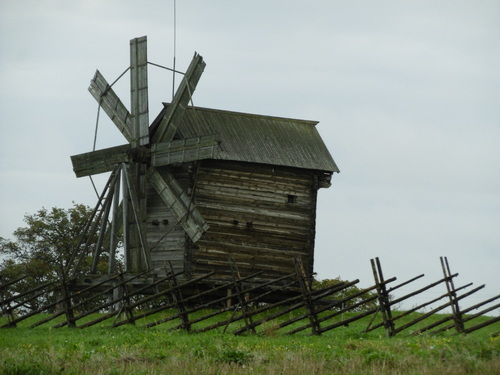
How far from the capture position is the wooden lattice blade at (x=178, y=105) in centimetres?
3003

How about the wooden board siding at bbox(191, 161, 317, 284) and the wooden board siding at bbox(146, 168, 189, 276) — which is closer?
the wooden board siding at bbox(146, 168, 189, 276)

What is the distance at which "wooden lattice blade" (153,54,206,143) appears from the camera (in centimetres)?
3003

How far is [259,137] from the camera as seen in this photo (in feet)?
105

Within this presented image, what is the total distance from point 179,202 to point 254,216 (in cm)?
289

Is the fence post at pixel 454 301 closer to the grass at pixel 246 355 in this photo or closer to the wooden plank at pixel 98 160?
the grass at pixel 246 355

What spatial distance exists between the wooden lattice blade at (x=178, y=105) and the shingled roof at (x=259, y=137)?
0.49m

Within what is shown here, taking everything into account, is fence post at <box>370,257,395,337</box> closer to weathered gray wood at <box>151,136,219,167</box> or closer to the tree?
Result: weathered gray wood at <box>151,136,219,167</box>

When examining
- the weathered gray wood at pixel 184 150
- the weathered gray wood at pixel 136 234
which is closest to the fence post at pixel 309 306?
the weathered gray wood at pixel 184 150

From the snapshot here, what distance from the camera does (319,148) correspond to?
32.8m

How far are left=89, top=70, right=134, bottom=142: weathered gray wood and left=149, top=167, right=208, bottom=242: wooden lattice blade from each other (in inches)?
67.5

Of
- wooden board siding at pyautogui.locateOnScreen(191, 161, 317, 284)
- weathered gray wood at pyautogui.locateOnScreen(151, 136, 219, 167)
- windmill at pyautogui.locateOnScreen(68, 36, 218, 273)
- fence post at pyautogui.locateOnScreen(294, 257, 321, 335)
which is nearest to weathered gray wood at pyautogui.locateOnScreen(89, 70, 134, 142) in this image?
windmill at pyautogui.locateOnScreen(68, 36, 218, 273)

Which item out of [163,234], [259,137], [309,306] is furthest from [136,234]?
[309,306]

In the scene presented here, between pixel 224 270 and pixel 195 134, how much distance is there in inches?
181

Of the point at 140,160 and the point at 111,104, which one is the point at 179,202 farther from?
the point at 111,104
